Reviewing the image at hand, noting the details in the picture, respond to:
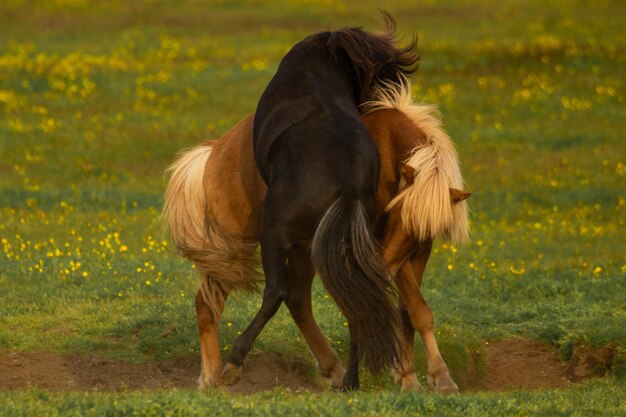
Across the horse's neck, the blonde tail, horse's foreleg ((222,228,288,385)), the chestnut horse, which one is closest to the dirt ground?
the chestnut horse

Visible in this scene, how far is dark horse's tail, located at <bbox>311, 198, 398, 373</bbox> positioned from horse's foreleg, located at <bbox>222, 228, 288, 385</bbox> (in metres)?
0.28

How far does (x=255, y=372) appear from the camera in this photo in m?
9.09

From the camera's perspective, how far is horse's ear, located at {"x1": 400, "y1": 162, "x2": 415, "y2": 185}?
7746 mm

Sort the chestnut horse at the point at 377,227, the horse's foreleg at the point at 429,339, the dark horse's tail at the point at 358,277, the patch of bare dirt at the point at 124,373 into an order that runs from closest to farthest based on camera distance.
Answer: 1. the dark horse's tail at the point at 358,277
2. the chestnut horse at the point at 377,227
3. the horse's foreleg at the point at 429,339
4. the patch of bare dirt at the point at 124,373

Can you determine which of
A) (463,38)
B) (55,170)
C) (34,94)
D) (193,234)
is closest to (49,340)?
(193,234)

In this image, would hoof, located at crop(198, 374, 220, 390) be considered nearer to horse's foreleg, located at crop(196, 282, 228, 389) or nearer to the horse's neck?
horse's foreleg, located at crop(196, 282, 228, 389)

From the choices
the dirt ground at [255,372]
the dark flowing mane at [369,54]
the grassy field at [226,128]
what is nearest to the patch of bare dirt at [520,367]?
the dirt ground at [255,372]

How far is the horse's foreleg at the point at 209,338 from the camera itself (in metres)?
8.39

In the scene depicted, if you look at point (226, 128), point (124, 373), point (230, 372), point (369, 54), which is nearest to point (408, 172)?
point (369, 54)

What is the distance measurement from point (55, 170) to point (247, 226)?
34.8 ft

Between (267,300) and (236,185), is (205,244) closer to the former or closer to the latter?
(236,185)

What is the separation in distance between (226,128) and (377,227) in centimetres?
1311

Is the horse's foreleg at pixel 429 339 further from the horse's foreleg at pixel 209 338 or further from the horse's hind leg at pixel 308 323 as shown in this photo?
the horse's foreleg at pixel 209 338

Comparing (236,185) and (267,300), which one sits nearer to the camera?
(267,300)
